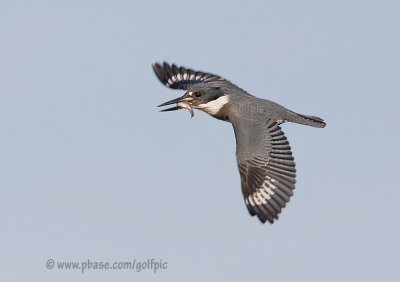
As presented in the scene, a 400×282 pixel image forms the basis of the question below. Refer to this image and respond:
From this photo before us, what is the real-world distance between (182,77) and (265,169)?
542 cm

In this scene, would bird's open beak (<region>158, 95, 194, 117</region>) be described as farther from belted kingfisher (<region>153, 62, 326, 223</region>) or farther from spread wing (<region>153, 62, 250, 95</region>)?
spread wing (<region>153, 62, 250, 95</region>)

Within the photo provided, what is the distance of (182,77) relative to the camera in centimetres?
2045

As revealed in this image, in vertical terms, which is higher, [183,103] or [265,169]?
[183,103]

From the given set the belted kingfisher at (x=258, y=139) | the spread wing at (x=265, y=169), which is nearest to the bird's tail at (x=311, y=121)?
the belted kingfisher at (x=258, y=139)

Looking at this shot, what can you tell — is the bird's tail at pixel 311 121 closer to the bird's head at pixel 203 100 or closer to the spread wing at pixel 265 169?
the spread wing at pixel 265 169

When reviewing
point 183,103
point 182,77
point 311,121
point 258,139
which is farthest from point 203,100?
point 182,77

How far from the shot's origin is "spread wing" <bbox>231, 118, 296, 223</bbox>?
1516cm

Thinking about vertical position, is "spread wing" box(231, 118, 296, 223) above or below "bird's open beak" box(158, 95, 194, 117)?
below

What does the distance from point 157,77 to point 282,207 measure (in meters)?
6.38

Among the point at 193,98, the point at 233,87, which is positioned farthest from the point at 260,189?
the point at 233,87

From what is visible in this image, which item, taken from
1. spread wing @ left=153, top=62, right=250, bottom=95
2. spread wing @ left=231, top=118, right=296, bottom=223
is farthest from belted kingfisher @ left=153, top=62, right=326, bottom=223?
spread wing @ left=153, top=62, right=250, bottom=95

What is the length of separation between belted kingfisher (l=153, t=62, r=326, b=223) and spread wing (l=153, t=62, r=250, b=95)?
158 cm

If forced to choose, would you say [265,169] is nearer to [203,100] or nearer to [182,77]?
[203,100]

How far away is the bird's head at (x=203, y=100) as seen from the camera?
17422 mm
